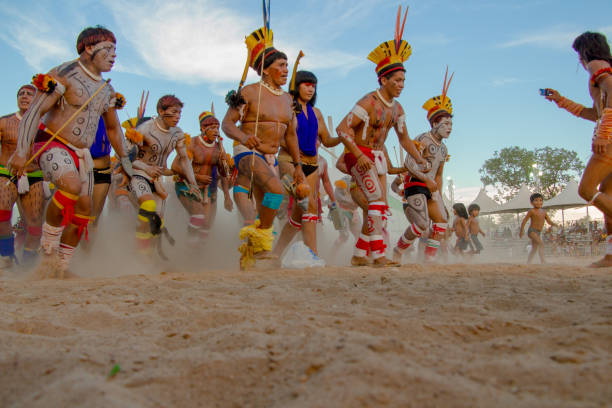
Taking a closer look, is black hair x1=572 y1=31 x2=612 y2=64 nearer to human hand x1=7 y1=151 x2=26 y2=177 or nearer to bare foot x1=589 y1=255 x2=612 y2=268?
bare foot x1=589 y1=255 x2=612 y2=268

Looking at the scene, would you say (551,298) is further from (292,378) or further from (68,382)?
(68,382)

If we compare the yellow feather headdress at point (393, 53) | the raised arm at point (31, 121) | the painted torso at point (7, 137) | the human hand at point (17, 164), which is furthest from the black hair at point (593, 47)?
the painted torso at point (7, 137)

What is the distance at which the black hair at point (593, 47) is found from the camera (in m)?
4.11

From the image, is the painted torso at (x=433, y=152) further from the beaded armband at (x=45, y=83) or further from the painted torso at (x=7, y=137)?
the painted torso at (x=7, y=137)

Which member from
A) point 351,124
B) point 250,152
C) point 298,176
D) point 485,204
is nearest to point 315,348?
point 250,152

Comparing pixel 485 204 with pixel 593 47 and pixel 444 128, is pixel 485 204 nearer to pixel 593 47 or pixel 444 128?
pixel 444 128

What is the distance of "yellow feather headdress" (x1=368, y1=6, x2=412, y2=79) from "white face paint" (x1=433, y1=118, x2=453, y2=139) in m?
1.49

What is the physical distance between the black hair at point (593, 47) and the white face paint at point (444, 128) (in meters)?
1.91

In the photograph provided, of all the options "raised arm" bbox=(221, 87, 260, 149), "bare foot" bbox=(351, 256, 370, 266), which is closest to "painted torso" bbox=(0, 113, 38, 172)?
"raised arm" bbox=(221, 87, 260, 149)

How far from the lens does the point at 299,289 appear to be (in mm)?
2420

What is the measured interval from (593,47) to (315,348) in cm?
424

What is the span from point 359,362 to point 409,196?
463cm

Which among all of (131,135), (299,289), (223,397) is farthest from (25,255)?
(223,397)

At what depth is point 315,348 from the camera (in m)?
1.28
